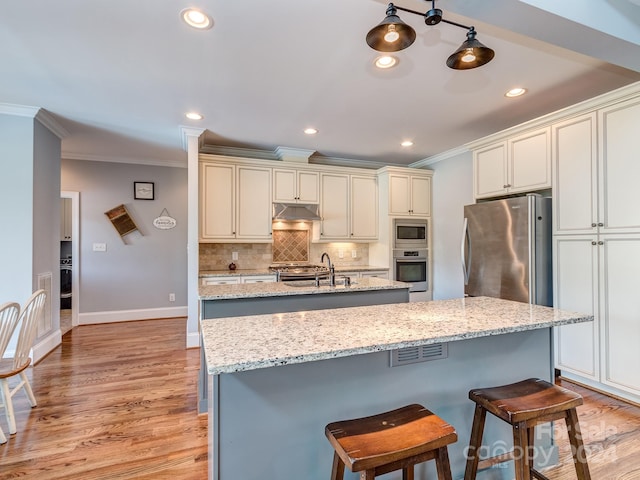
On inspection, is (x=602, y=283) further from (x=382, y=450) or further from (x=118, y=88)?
(x=118, y=88)

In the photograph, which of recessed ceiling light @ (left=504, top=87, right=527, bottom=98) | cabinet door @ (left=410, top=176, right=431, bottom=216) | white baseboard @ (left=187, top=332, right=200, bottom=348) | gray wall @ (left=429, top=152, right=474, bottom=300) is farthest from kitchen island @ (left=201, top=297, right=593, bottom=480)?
cabinet door @ (left=410, top=176, right=431, bottom=216)

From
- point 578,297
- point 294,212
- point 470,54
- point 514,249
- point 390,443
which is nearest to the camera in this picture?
point 390,443

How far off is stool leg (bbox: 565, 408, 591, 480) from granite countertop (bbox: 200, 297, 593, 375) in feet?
1.27

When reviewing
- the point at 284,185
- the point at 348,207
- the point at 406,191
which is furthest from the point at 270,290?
the point at 406,191

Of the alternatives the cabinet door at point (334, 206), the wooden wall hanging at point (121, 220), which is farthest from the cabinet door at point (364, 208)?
the wooden wall hanging at point (121, 220)

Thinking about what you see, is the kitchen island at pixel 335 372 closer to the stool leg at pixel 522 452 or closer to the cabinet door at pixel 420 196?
the stool leg at pixel 522 452

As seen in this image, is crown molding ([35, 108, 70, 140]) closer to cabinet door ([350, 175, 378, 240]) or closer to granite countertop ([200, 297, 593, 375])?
granite countertop ([200, 297, 593, 375])

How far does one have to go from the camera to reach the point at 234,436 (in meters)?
1.19

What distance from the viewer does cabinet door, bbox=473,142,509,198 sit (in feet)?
11.1

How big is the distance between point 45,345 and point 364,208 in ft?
14.0

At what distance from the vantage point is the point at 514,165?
3.25 meters

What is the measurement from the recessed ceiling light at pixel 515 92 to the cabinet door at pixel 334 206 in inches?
92.3

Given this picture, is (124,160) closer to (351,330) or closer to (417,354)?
(351,330)

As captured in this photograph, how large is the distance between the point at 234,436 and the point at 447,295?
4.12 meters
